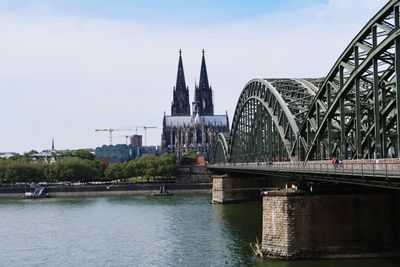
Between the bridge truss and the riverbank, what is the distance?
26.4 metres

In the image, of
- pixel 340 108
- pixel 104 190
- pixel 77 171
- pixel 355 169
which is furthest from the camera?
pixel 77 171

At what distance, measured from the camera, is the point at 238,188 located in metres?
100

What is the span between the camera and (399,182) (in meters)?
30.6

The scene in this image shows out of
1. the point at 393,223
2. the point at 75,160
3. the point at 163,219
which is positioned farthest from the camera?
the point at 75,160

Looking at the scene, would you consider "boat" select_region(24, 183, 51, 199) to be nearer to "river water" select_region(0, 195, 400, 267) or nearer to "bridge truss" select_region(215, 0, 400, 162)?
"river water" select_region(0, 195, 400, 267)

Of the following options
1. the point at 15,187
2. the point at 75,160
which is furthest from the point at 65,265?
the point at 75,160

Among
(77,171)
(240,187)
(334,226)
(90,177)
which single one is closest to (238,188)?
(240,187)

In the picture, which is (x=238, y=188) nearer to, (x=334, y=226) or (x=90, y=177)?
(x=334, y=226)

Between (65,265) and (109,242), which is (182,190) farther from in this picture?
(65,265)

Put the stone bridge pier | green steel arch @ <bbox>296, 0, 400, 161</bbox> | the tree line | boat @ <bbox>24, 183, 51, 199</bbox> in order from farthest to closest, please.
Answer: the tree line → boat @ <bbox>24, 183, 51, 199</bbox> → the stone bridge pier → green steel arch @ <bbox>296, 0, 400, 161</bbox>

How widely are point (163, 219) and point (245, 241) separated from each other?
75.9 feet

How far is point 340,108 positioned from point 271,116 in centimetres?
3030

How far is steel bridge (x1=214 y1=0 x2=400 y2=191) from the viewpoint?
40344 millimetres

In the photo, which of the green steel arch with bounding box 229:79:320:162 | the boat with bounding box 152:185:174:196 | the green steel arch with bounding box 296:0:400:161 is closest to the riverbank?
the boat with bounding box 152:185:174:196
